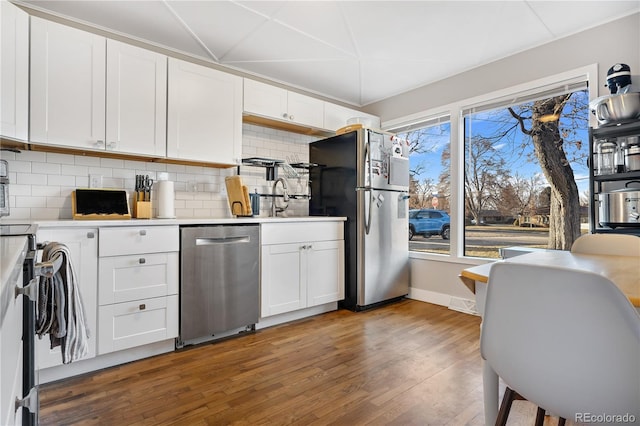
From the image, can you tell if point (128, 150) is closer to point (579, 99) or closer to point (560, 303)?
point (560, 303)

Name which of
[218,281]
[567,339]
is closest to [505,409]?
[567,339]

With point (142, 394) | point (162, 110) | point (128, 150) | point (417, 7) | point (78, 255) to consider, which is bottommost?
point (142, 394)

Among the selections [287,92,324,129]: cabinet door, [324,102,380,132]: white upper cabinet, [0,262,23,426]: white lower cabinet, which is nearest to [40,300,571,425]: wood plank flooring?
[0,262,23,426]: white lower cabinet

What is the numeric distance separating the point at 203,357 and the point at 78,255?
3.37 feet

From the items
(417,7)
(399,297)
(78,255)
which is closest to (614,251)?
(417,7)

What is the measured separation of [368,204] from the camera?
338 centimetres

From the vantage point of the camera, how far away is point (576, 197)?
113 inches

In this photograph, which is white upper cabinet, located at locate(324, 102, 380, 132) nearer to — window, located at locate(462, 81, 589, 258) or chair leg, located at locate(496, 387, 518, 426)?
window, located at locate(462, 81, 589, 258)

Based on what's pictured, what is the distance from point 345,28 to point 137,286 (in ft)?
8.18

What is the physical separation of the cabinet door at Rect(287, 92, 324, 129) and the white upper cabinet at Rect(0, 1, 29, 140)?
6.73 ft

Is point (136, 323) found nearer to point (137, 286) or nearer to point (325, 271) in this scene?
point (137, 286)

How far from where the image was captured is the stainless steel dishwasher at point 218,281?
7.88 feet

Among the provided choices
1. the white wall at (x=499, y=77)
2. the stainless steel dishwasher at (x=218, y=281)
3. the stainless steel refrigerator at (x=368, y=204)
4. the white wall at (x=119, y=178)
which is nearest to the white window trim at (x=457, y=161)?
the white wall at (x=499, y=77)

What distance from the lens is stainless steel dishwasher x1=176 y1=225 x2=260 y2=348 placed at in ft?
7.88
